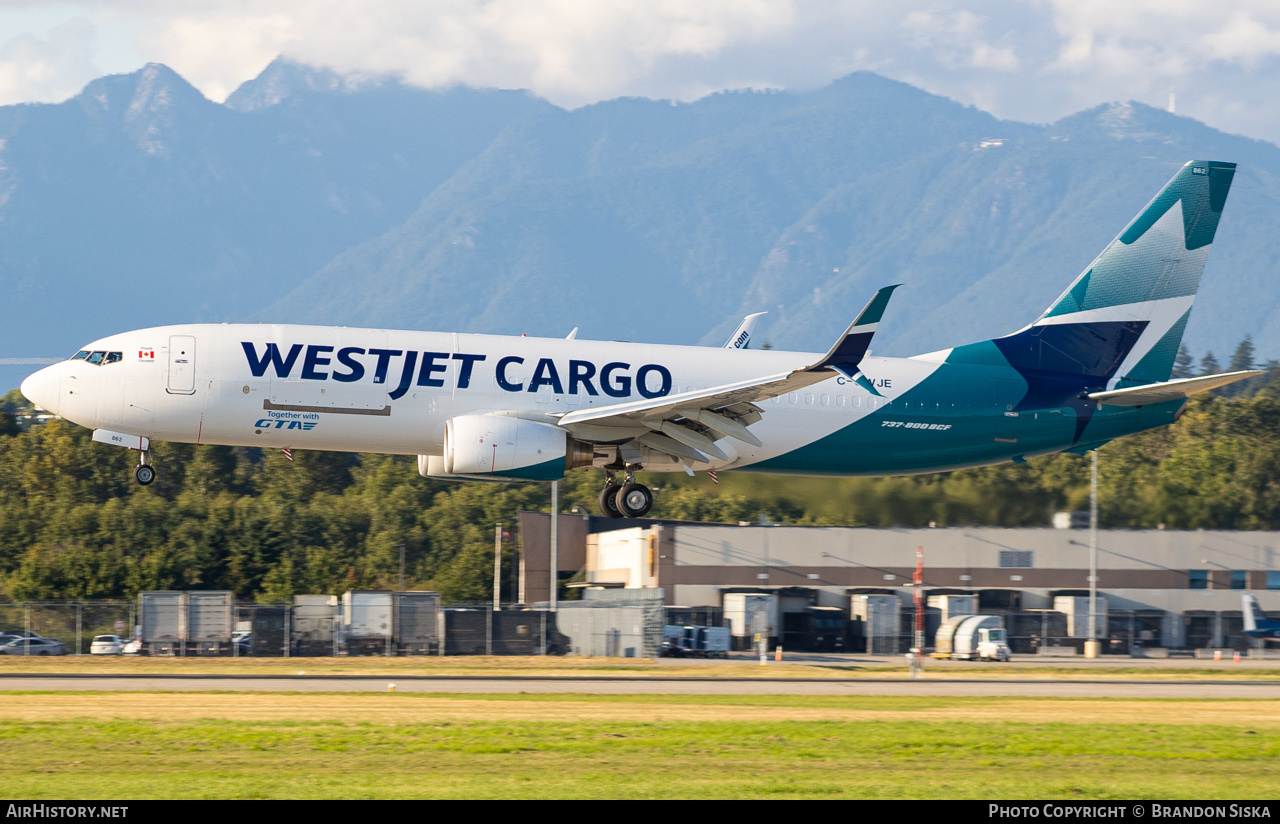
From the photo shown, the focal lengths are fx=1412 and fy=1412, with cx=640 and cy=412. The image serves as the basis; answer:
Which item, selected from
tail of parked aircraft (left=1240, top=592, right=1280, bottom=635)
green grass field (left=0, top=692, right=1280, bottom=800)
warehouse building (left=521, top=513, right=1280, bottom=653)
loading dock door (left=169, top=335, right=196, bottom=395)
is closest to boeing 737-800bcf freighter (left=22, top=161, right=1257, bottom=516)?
loading dock door (left=169, top=335, right=196, bottom=395)

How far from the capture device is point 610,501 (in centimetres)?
3409

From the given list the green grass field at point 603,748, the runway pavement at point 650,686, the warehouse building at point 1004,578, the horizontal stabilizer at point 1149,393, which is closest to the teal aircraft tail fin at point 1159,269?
the horizontal stabilizer at point 1149,393

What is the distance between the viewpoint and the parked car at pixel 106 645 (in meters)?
49.3

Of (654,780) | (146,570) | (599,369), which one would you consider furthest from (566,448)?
(146,570)

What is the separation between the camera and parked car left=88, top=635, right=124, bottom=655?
4934 cm

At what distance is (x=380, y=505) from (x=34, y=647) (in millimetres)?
44487

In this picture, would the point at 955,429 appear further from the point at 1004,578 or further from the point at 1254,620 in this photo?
the point at 1254,620

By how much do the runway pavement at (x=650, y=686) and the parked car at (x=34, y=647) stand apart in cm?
1156

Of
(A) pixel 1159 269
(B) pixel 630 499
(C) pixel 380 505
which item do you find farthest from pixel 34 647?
(C) pixel 380 505

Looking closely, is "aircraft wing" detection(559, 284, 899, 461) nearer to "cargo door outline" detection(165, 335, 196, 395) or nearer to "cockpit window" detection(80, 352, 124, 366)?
"cargo door outline" detection(165, 335, 196, 395)

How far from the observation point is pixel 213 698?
1200 inches

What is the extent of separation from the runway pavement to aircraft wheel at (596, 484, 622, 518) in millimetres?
4415

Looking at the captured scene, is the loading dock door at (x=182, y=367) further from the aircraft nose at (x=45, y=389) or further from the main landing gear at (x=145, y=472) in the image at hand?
the aircraft nose at (x=45, y=389)

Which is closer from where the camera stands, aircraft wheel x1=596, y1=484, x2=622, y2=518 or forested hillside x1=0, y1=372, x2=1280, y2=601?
aircraft wheel x1=596, y1=484, x2=622, y2=518
